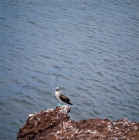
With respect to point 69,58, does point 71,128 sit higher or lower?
higher

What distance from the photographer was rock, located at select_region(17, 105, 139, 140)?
21.0ft

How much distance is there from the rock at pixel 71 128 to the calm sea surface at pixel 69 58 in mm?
7385

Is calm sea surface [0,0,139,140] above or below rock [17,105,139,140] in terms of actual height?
below

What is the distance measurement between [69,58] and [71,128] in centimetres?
1604

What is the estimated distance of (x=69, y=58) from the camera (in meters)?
22.8

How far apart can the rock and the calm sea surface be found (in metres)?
7.38

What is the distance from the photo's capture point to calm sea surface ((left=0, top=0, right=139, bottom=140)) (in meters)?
17.1

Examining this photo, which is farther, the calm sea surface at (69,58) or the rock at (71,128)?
the calm sea surface at (69,58)

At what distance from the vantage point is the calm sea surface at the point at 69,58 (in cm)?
1708

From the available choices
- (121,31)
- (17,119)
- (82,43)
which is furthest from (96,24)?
(17,119)

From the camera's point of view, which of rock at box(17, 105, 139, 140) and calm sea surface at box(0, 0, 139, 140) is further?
calm sea surface at box(0, 0, 139, 140)

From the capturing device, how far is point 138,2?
36.0 metres

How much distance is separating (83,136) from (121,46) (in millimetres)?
20007

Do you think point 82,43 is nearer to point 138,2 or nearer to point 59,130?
point 138,2
